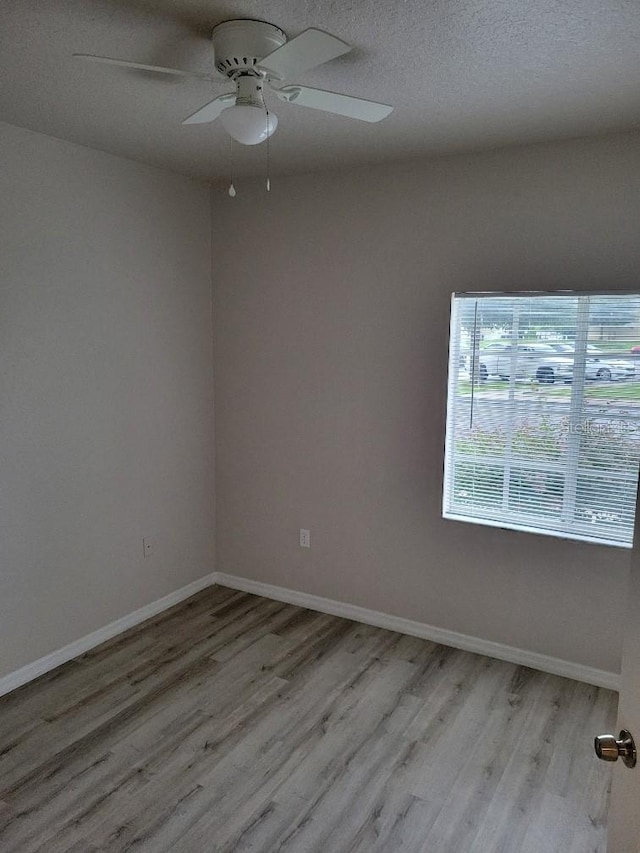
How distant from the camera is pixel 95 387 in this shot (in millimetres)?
3166

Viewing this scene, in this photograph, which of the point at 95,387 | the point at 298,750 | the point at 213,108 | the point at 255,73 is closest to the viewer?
the point at 255,73

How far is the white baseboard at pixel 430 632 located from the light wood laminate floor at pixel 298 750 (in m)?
0.05

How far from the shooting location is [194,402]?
3.84 m

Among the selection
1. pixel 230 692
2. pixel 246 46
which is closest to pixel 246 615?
pixel 230 692

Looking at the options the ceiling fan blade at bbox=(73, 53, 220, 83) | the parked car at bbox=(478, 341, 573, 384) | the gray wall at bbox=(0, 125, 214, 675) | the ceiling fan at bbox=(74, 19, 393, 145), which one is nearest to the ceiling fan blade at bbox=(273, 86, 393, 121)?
the ceiling fan at bbox=(74, 19, 393, 145)

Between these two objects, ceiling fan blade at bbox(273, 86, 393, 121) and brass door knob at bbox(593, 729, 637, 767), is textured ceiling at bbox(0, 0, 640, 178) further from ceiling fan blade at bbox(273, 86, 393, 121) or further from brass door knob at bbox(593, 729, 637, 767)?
brass door knob at bbox(593, 729, 637, 767)

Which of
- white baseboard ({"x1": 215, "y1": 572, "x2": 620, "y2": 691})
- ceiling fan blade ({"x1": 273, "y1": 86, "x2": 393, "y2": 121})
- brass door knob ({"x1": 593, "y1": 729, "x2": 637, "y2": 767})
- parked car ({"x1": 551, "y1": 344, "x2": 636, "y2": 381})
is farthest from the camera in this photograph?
white baseboard ({"x1": 215, "y1": 572, "x2": 620, "y2": 691})

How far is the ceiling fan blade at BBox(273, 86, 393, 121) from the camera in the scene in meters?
1.85

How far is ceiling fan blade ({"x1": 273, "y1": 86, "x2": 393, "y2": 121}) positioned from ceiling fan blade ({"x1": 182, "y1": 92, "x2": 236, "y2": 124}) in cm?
15

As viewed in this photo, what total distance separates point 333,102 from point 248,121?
0.35 meters

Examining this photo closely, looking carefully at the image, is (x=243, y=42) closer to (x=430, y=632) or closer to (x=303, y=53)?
(x=303, y=53)

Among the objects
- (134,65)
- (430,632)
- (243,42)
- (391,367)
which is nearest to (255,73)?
(243,42)

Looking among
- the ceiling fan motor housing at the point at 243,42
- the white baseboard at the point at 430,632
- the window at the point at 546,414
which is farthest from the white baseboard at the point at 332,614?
the ceiling fan motor housing at the point at 243,42

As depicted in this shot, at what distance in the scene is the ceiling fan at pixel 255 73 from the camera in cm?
167
